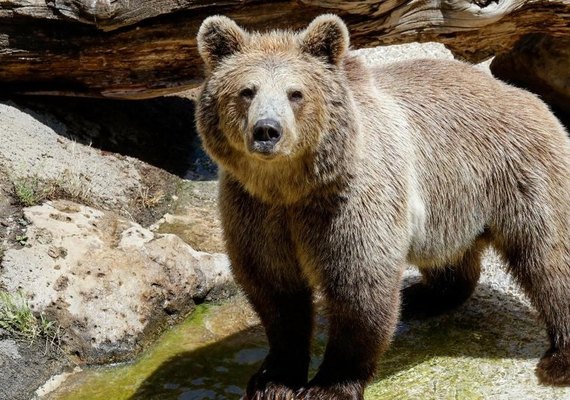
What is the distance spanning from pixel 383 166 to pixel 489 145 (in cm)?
111

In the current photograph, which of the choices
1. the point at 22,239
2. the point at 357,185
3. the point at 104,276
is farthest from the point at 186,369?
the point at 357,185

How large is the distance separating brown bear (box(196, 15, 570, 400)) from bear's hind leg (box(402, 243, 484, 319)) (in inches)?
14.2

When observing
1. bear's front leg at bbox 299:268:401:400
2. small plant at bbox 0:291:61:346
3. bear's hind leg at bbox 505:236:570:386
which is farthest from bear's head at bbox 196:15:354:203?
small plant at bbox 0:291:61:346

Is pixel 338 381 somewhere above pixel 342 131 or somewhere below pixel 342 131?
below

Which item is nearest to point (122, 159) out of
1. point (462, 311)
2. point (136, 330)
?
point (136, 330)

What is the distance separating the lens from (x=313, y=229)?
18.5 ft

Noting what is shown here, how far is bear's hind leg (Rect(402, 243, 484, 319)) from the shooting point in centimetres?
755

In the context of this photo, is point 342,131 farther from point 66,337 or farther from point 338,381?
point 66,337

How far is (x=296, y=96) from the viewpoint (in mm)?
5246

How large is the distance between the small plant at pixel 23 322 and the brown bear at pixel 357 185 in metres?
1.86

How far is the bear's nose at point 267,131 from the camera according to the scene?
193 inches

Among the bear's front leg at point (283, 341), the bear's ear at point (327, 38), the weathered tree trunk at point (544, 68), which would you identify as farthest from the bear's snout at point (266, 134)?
the weathered tree trunk at point (544, 68)

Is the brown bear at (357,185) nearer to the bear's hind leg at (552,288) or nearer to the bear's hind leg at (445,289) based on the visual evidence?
the bear's hind leg at (552,288)

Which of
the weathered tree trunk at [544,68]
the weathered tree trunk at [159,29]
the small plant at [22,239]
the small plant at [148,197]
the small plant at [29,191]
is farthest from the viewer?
the weathered tree trunk at [544,68]
